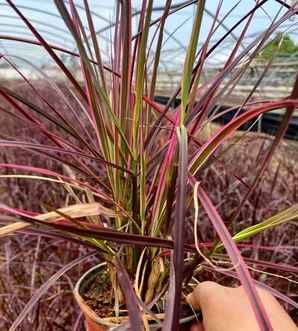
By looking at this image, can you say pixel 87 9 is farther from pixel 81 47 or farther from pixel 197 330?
pixel 197 330

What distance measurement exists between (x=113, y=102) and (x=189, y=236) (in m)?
0.70

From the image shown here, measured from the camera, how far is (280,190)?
1.47 metres

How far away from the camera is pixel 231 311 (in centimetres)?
47

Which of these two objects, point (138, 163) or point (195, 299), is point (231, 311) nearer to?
point (195, 299)

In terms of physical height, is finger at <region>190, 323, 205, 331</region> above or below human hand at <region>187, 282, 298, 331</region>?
below

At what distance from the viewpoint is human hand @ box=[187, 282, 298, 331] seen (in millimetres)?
451

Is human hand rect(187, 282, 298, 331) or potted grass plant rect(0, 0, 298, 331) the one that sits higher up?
potted grass plant rect(0, 0, 298, 331)

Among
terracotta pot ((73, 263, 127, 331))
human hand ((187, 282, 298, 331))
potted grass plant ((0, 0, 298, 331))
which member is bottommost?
terracotta pot ((73, 263, 127, 331))

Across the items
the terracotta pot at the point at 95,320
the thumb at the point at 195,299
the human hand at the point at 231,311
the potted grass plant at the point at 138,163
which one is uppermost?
the potted grass plant at the point at 138,163

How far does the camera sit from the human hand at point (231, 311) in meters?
0.45

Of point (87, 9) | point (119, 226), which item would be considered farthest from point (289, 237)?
point (87, 9)

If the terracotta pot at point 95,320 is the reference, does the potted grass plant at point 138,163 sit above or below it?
above

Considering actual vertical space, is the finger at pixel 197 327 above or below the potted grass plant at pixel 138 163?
below

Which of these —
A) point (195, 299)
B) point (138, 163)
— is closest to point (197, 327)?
point (195, 299)
